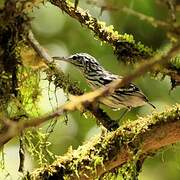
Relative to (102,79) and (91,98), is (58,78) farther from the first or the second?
(91,98)

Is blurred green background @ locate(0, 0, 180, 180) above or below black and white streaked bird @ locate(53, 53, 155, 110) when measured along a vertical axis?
above

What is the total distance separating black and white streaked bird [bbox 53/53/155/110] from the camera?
9.75ft

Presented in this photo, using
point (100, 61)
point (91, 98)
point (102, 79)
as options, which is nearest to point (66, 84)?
point (102, 79)

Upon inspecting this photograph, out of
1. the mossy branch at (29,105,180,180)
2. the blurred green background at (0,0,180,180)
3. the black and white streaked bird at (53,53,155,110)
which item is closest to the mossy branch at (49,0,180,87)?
the mossy branch at (29,105,180,180)

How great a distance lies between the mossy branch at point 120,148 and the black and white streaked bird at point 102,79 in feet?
1.55

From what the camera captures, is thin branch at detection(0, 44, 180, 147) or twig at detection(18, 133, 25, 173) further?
twig at detection(18, 133, 25, 173)

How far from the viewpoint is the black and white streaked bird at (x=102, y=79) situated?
9.75ft

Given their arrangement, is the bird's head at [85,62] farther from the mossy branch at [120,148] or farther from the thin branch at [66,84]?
the mossy branch at [120,148]

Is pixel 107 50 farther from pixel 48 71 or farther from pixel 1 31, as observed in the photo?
pixel 1 31

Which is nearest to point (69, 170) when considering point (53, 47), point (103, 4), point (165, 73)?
point (165, 73)

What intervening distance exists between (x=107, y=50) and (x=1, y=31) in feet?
10.2

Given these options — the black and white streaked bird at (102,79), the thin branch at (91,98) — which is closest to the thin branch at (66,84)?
the black and white streaked bird at (102,79)

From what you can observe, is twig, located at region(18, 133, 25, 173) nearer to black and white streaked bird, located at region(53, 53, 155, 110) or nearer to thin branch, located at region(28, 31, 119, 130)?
thin branch, located at region(28, 31, 119, 130)

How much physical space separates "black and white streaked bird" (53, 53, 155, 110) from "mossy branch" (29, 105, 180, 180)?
47 cm
